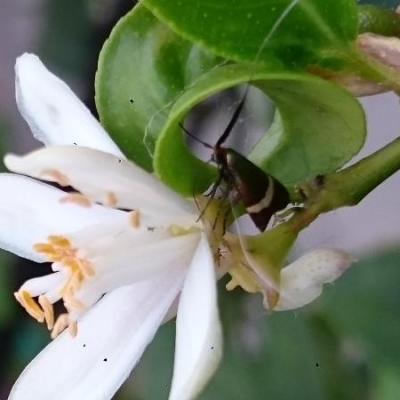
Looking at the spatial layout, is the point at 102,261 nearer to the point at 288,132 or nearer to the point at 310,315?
the point at 288,132

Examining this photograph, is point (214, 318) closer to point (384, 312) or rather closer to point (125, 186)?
point (125, 186)

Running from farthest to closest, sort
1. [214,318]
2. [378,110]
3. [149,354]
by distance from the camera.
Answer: [149,354] < [378,110] < [214,318]

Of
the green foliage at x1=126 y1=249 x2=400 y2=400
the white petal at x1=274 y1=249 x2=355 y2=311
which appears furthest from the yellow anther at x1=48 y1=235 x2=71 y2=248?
the green foliage at x1=126 y1=249 x2=400 y2=400

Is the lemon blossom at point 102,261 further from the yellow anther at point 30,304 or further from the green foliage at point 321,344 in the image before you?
the green foliage at point 321,344

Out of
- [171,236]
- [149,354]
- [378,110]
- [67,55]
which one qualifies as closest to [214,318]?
[171,236]

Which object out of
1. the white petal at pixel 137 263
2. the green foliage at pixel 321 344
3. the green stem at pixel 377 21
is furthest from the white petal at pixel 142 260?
the green foliage at pixel 321 344

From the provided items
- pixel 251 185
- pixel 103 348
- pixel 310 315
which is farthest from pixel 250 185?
pixel 310 315
